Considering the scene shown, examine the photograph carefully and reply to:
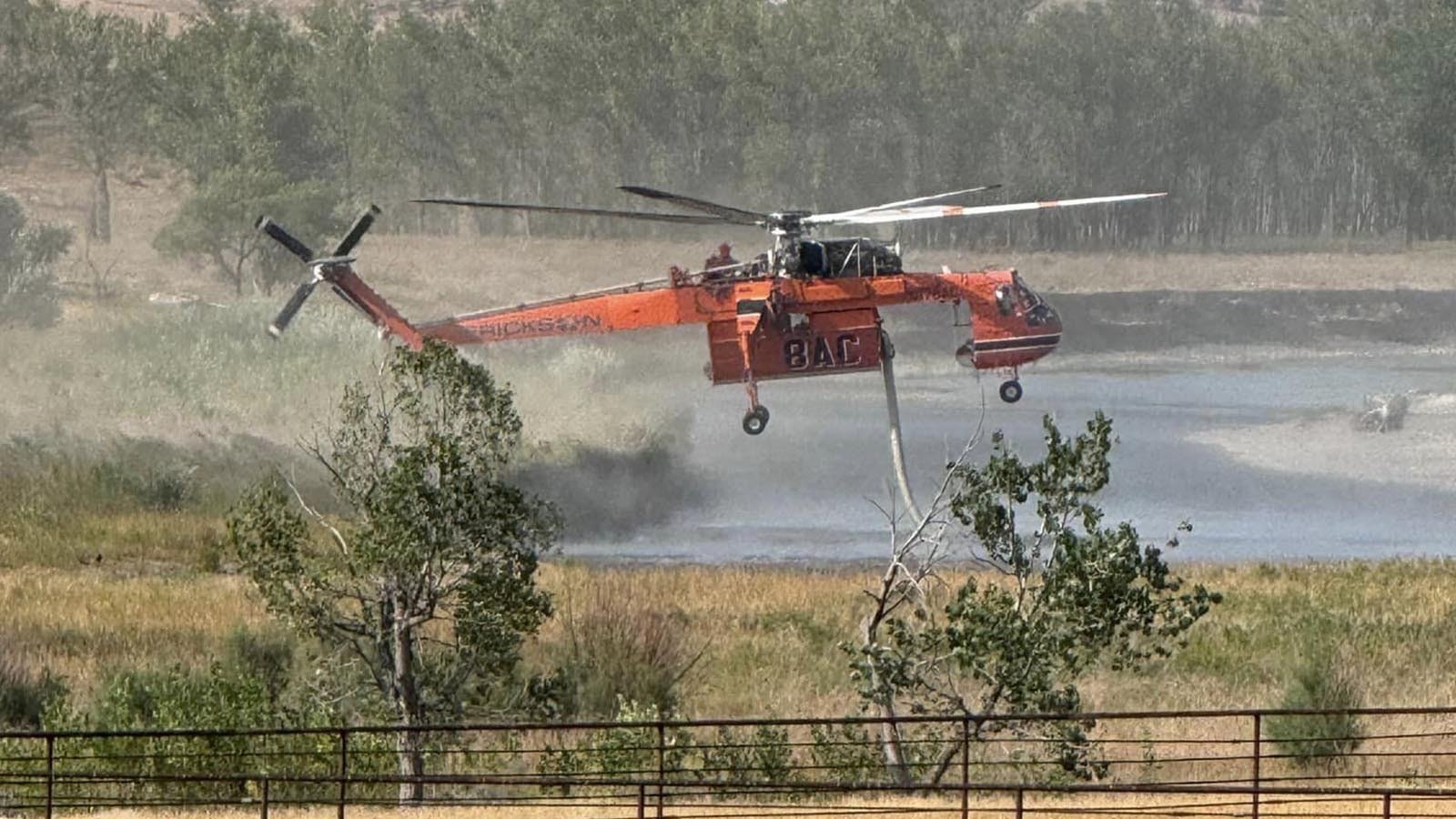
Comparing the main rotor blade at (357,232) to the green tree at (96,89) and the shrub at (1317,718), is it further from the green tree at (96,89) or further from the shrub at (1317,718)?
the green tree at (96,89)

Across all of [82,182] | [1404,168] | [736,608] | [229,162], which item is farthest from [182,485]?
[1404,168]

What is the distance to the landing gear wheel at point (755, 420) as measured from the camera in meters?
48.1

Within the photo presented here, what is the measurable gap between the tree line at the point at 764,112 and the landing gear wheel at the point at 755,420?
1681 inches

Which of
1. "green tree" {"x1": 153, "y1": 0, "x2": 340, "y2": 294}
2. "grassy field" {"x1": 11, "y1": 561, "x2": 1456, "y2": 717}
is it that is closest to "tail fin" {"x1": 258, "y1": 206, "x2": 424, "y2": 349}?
"grassy field" {"x1": 11, "y1": 561, "x2": 1456, "y2": 717}

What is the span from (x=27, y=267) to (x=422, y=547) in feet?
182

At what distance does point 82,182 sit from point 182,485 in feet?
166

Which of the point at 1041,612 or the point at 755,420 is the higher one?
the point at 755,420

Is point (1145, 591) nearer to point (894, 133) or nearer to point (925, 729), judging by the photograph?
point (925, 729)

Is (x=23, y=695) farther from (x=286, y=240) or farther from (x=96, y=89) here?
(x=96, y=89)

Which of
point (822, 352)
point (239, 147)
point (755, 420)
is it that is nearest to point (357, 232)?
point (755, 420)

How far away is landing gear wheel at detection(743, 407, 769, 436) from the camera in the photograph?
158 feet

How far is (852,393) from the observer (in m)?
85.6

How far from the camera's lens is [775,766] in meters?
28.3

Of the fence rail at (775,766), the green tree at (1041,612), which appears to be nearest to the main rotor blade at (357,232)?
the fence rail at (775,766)
